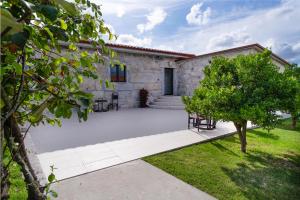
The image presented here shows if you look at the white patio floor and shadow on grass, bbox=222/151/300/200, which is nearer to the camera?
shadow on grass, bbox=222/151/300/200

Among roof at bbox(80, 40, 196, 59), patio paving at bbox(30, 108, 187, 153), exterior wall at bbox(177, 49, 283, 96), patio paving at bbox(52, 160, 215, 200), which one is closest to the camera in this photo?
patio paving at bbox(52, 160, 215, 200)

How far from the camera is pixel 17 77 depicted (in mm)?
1076

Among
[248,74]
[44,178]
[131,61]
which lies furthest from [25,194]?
[131,61]

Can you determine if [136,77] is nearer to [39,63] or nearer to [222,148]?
[222,148]

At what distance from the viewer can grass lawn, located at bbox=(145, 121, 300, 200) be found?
3.38 metres

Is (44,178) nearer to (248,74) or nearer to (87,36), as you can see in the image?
(87,36)

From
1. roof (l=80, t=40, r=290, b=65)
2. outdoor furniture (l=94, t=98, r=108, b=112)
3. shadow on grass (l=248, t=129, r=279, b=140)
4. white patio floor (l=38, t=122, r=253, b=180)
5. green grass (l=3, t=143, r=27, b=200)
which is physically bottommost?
green grass (l=3, t=143, r=27, b=200)

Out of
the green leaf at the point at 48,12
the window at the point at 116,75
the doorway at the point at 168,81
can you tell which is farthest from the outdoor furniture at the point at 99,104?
the green leaf at the point at 48,12

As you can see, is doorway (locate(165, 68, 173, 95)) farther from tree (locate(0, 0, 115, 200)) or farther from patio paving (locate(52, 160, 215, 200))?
tree (locate(0, 0, 115, 200))

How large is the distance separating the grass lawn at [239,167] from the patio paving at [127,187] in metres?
0.28

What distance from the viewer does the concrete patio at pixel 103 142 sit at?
421cm

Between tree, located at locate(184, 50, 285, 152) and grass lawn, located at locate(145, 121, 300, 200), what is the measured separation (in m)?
0.87

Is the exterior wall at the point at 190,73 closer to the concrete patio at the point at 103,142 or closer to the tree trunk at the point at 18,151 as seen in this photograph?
the concrete patio at the point at 103,142

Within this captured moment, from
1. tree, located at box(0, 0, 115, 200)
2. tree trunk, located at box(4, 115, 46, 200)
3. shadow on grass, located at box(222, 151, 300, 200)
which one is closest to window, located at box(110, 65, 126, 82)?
shadow on grass, located at box(222, 151, 300, 200)
